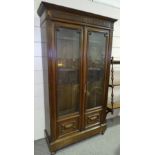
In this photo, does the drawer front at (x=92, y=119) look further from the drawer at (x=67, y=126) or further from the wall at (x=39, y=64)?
the wall at (x=39, y=64)

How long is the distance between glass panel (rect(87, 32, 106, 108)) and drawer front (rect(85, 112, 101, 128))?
0.15 m

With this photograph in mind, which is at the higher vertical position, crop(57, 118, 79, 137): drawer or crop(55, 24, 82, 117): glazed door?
crop(55, 24, 82, 117): glazed door

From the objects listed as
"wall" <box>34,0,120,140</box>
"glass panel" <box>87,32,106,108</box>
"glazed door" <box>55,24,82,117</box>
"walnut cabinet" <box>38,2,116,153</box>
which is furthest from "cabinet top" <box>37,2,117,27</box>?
"wall" <box>34,0,120,140</box>

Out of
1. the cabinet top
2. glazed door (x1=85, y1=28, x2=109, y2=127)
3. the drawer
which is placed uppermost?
the cabinet top

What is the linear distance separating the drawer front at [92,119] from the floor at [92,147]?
270 mm

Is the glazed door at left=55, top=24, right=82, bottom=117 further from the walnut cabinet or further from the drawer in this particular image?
the drawer

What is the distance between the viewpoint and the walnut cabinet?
1746 mm

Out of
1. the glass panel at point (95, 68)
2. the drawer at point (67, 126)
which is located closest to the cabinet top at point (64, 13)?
the glass panel at point (95, 68)

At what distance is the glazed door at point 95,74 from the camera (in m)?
2.14
